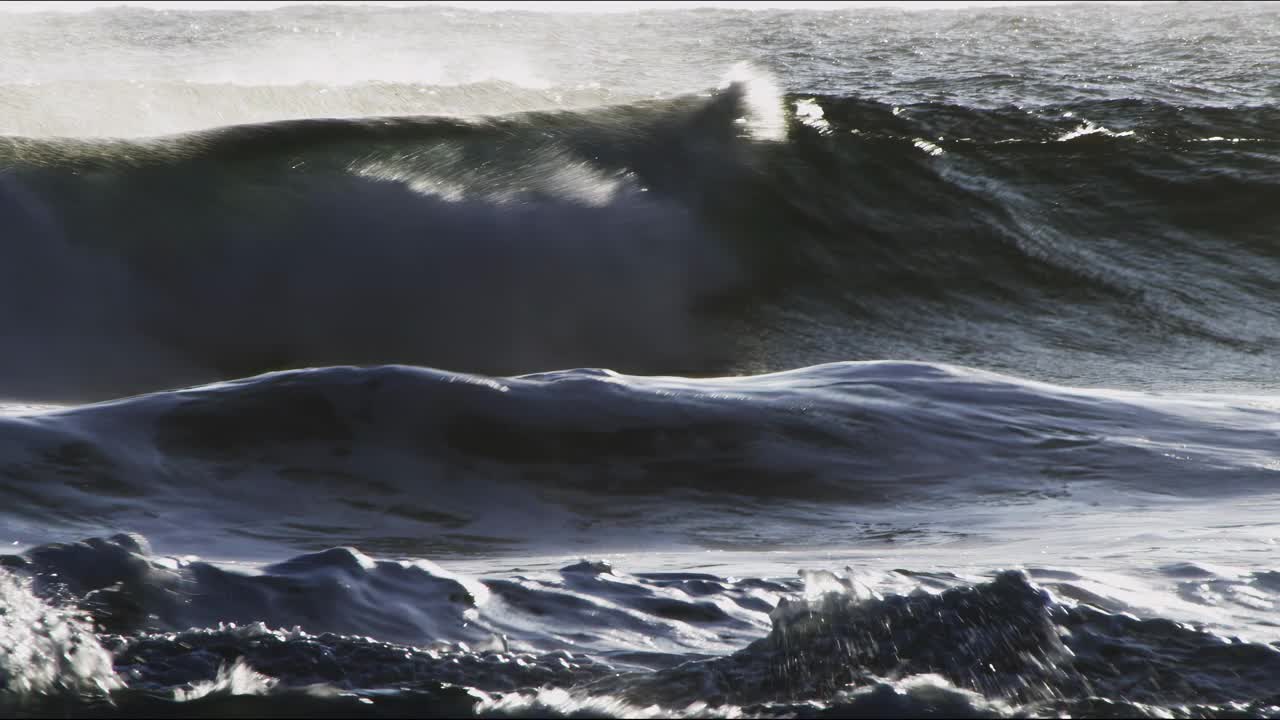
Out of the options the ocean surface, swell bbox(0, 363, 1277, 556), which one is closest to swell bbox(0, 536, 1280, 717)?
the ocean surface

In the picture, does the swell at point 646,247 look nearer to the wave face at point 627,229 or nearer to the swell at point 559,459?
the wave face at point 627,229

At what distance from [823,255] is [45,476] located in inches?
275

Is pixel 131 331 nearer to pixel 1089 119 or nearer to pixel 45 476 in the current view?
pixel 45 476

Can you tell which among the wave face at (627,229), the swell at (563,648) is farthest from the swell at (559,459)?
the wave face at (627,229)

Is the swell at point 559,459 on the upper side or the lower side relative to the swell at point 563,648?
upper

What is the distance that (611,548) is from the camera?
10.4 feet

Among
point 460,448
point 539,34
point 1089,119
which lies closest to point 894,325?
point 1089,119

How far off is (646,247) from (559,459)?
4990mm

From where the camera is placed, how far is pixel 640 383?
165 inches

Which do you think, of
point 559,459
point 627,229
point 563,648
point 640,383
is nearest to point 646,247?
point 627,229

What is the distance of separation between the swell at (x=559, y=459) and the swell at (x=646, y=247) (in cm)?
292

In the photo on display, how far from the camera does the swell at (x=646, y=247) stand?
7.23m

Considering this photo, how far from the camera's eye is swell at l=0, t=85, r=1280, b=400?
7230 millimetres

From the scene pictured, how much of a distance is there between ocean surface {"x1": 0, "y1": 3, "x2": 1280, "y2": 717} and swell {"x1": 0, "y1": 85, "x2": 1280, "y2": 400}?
0.03 meters
